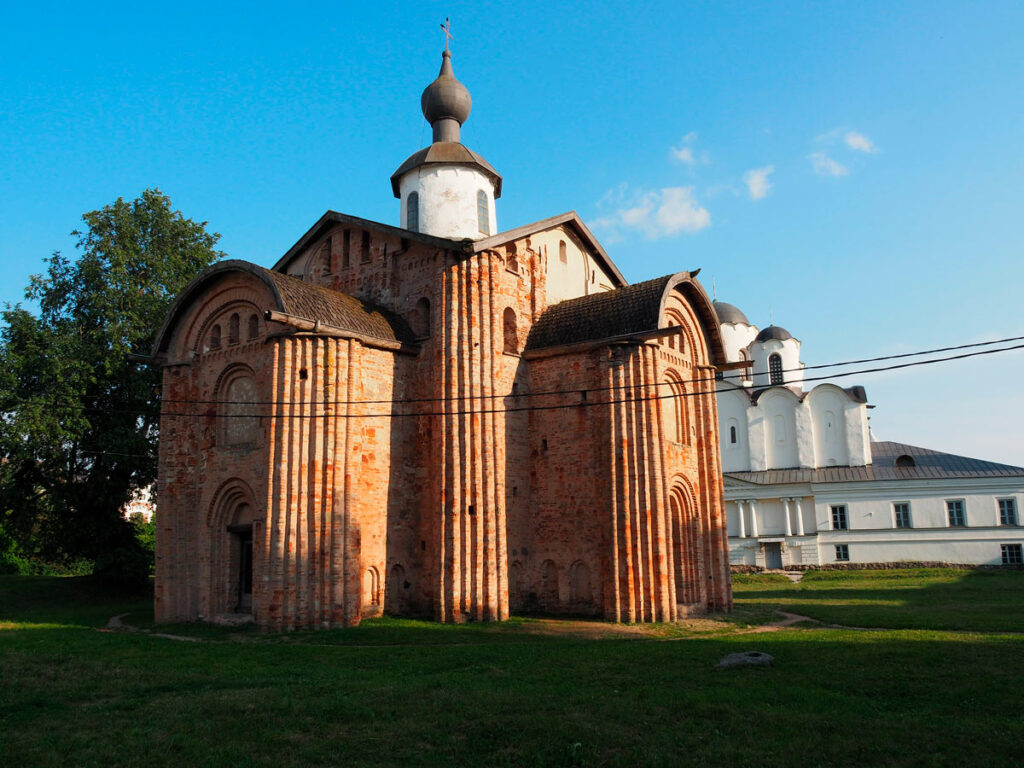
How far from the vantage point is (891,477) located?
119 feet

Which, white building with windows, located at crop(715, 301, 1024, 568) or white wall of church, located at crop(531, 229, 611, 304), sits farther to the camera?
white building with windows, located at crop(715, 301, 1024, 568)

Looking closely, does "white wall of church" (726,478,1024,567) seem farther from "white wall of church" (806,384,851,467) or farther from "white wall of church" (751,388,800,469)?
"white wall of church" (751,388,800,469)

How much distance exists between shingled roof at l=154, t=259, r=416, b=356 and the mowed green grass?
6801 millimetres

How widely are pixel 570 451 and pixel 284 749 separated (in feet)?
41.8

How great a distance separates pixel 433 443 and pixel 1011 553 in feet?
91.2

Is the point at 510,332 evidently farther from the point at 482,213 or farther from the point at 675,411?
the point at 482,213

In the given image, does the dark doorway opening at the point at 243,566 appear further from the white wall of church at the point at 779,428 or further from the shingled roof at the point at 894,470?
the white wall of church at the point at 779,428

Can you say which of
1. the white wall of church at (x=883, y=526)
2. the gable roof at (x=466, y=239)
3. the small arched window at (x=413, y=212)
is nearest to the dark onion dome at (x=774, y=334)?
the white wall of church at (x=883, y=526)

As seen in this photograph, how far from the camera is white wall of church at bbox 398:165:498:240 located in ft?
78.1

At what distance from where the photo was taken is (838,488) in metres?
37.0

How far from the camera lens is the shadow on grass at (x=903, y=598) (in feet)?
55.3

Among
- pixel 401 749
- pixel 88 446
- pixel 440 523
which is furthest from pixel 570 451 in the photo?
pixel 88 446

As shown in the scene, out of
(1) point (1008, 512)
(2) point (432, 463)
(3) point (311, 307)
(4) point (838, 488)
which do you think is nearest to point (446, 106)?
(3) point (311, 307)

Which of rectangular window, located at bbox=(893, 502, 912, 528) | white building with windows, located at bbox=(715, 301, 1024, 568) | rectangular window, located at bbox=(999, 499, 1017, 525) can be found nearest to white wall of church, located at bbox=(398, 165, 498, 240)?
white building with windows, located at bbox=(715, 301, 1024, 568)
